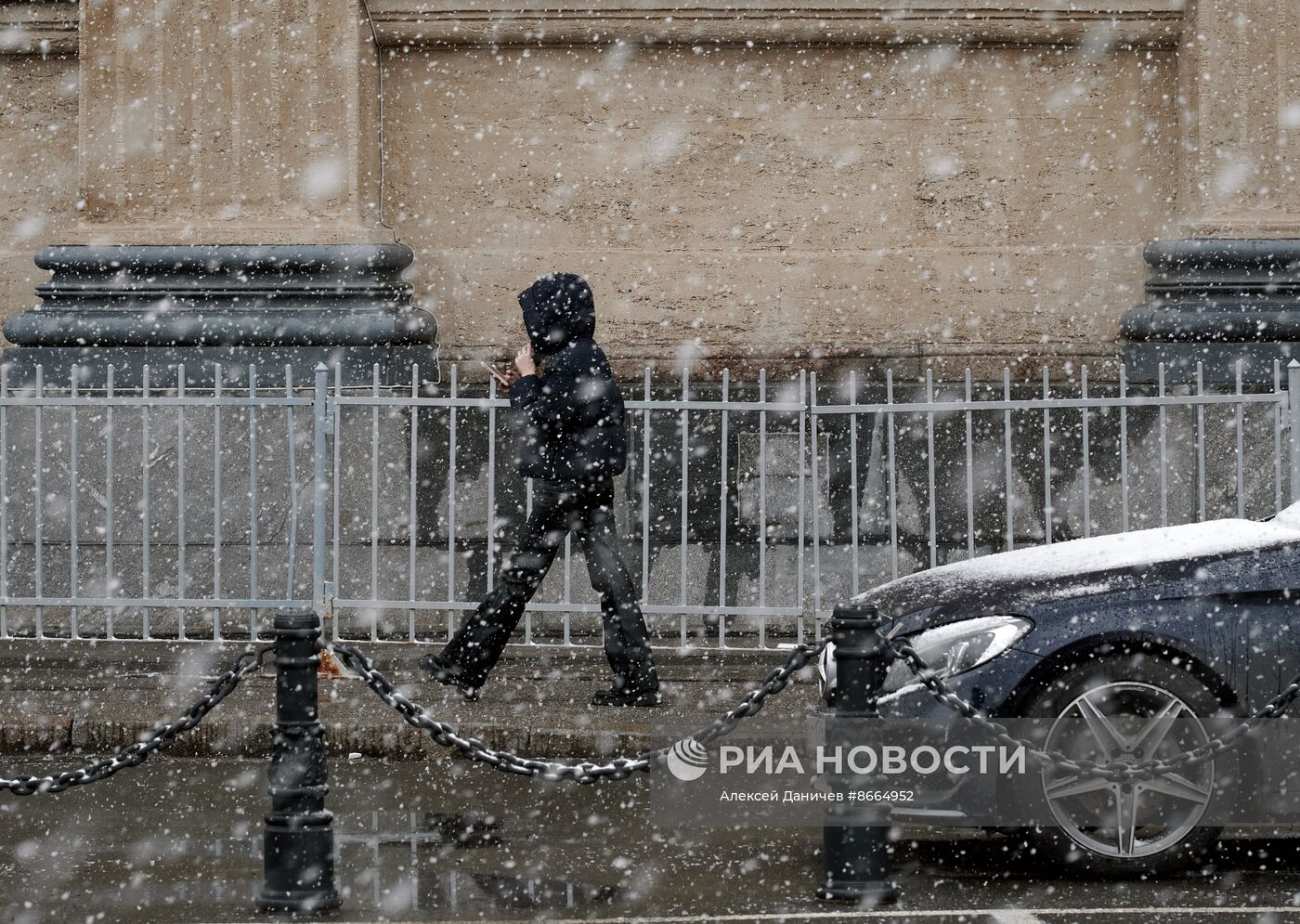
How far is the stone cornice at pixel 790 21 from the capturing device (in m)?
12.4

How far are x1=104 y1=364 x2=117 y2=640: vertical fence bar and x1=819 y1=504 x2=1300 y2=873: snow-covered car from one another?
5.59 meters

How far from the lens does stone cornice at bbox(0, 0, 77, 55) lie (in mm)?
12711

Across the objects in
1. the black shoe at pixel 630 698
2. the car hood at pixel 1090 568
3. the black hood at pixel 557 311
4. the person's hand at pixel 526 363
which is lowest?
the black shoe at pixel 630 698

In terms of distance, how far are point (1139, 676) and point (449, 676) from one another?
12.3ft

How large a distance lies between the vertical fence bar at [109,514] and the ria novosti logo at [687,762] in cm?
418

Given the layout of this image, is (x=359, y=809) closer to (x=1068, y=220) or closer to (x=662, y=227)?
(x=662, y=227)

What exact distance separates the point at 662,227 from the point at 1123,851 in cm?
757

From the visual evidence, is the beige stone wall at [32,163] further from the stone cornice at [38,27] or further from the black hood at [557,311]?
the black hood at [557,311]

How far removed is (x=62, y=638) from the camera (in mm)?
10602

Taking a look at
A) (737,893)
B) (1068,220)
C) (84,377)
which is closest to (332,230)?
(84,377)

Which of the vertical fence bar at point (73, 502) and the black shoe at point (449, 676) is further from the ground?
the vertical fence bar at point (73, 502)

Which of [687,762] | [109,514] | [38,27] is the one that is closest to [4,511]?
[109,514]

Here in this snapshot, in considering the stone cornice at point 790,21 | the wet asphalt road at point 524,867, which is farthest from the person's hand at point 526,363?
the stone cornice at point 790,21

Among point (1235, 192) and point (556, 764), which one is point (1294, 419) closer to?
point (1235, 192)
